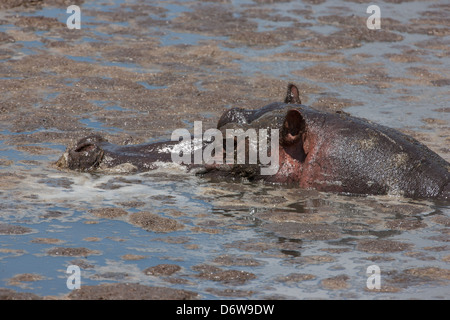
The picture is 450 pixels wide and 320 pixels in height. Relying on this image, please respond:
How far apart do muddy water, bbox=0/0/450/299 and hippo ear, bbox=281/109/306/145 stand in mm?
480

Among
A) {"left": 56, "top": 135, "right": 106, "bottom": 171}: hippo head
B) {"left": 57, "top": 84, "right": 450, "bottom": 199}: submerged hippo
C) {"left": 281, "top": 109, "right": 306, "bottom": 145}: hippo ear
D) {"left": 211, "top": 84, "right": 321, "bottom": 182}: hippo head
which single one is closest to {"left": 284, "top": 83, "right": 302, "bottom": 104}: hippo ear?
{"left": 211, "top": 84, "right": 321, "bottom": 182}: hippo head

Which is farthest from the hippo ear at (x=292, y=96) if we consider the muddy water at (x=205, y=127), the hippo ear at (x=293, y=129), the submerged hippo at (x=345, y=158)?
the muddy water at (x=205, y=127)

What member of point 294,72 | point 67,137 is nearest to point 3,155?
point 67,137

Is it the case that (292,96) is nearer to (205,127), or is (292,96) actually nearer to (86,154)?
(86,154)

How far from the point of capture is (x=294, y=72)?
1278cm

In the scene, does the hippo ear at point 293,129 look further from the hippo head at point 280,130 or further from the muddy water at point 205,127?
the muddy water at point 205,127

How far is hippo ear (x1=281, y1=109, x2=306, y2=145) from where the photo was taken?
7.36 meters

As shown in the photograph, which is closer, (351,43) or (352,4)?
(351,43)
